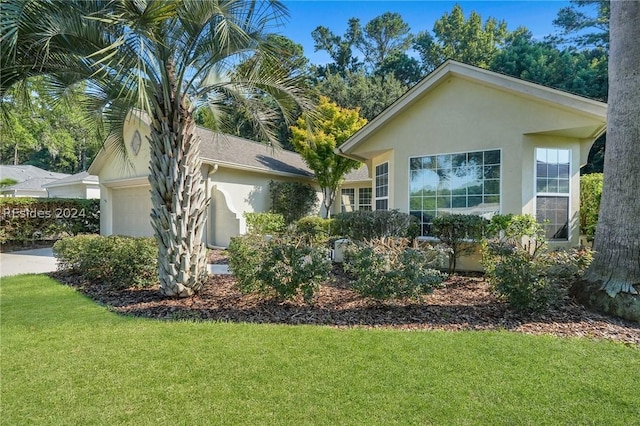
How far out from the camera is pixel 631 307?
532 cm

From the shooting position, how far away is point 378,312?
570cm

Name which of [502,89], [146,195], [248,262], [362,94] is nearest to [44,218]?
[146,195]

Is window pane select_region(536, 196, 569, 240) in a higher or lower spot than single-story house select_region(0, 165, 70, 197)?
lower

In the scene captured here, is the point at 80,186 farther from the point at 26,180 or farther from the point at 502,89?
the point at 502,89

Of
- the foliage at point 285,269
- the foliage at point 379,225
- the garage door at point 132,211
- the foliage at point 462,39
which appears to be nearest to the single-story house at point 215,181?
the garage door at point 132,211

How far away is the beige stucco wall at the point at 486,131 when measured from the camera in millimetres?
8438

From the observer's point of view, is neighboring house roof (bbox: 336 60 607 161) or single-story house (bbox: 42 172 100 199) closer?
neighboring house roof (bbox: 336 60 607 161)

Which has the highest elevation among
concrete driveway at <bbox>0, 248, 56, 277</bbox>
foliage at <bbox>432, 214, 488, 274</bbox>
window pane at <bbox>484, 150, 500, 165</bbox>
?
window pane at <bbox>484, 150, 500, 165</bbox>

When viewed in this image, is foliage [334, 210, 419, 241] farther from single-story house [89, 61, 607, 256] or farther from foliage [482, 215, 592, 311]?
foliage [482, 215, 592, 311]

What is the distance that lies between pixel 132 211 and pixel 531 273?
16969mm

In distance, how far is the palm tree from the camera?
198 inches

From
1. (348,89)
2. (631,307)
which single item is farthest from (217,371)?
(348,89)

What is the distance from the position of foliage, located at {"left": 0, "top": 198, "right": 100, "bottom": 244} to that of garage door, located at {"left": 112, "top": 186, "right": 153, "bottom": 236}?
4.89ft

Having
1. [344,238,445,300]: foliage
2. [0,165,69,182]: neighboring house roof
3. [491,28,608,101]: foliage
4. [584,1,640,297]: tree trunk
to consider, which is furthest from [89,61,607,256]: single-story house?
[0,165,69,182]: neighboring house roof
